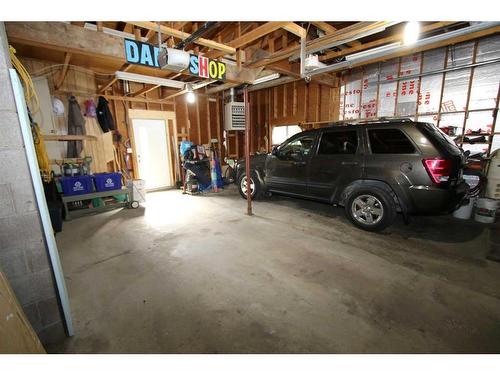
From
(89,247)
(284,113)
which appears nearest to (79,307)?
(89,247)

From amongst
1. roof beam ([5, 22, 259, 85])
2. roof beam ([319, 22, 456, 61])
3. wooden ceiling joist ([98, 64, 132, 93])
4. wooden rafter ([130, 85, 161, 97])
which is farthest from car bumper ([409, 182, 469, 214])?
wooden rafter ([130, 85, 161, 97])

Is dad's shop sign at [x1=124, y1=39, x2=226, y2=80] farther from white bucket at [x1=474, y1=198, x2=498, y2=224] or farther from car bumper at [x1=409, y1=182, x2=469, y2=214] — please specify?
white bucket at [x1=474, y1=198, x2=498, y2=224]

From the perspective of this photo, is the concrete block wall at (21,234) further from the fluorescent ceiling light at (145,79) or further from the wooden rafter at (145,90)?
the wooden rafter at (145,90)

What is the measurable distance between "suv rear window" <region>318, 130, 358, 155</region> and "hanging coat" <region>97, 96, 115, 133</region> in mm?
4894

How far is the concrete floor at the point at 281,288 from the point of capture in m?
1.58

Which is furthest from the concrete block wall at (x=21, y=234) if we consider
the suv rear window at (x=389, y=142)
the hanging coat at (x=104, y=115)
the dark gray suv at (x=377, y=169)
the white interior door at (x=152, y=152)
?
the white interior door at (x=152, y=152)

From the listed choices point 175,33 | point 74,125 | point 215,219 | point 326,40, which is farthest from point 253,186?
point 74,125

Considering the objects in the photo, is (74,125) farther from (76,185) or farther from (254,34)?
(254,34)

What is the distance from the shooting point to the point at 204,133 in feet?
26.1

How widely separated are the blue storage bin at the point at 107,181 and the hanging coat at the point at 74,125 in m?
0.93
